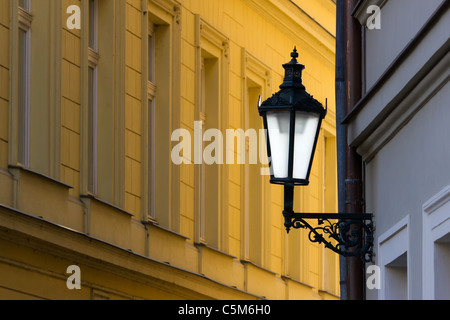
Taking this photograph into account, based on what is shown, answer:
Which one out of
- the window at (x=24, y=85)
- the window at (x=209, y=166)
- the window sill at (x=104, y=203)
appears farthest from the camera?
the window at (x=209, y=166)

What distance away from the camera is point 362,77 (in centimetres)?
1041

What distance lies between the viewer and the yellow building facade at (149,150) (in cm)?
1594

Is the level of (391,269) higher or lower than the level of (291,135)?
lower

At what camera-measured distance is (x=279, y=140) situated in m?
9.05

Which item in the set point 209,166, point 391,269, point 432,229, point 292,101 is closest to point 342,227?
point 391,269

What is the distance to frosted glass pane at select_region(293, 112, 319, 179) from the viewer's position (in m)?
9.02

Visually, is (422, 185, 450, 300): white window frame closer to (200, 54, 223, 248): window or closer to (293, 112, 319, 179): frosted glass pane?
(293, 112, 319, 179): frosted glass pane

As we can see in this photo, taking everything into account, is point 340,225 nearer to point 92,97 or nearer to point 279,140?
point 279,140

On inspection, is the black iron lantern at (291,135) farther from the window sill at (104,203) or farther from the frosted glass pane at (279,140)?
the window sill at (104,203)

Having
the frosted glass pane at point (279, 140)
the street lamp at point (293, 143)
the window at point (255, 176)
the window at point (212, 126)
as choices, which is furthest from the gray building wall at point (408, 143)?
the window at point (255, 176)

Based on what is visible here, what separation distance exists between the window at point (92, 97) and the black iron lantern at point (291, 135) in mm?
9054

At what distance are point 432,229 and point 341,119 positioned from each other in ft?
9.76

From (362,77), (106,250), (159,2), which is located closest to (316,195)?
(159,2)
